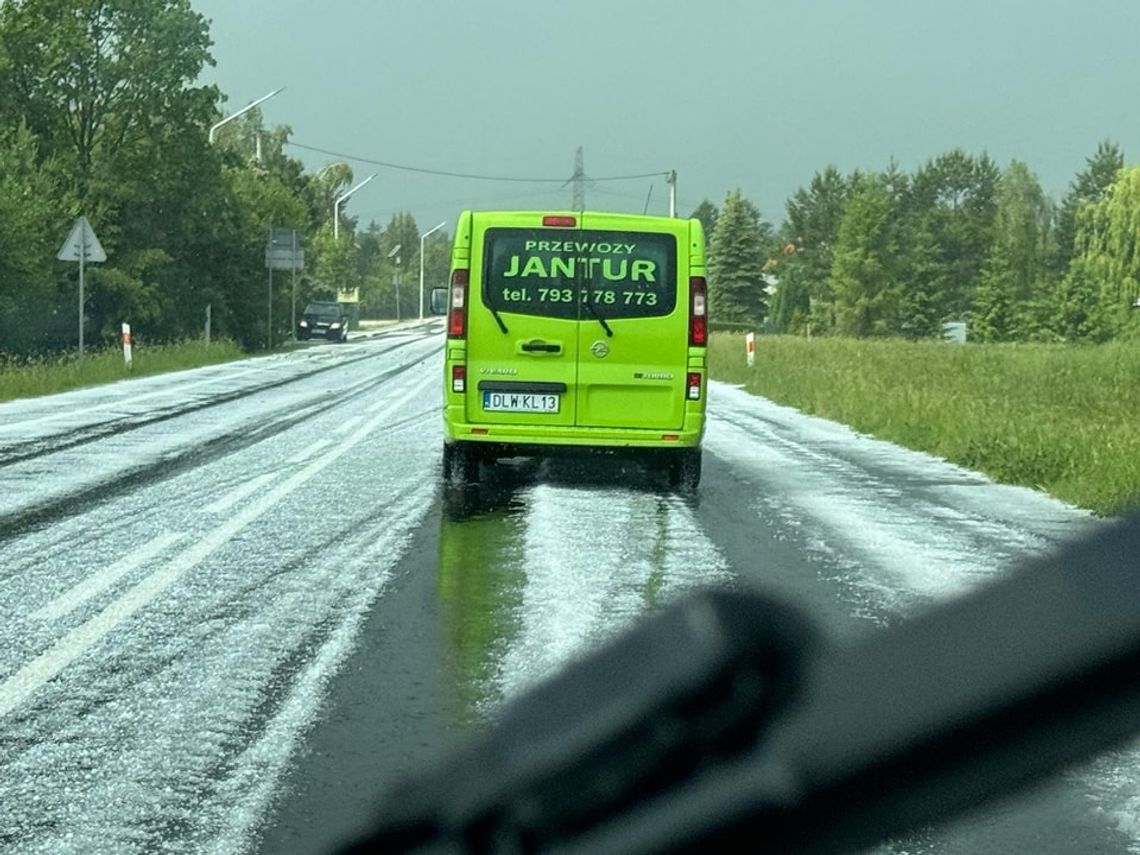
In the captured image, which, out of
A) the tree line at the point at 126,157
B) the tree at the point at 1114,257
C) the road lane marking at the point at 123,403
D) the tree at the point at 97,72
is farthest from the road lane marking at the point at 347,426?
the tree at the point at 1114,257

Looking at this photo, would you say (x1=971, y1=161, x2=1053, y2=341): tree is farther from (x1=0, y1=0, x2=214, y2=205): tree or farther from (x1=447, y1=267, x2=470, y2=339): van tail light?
(x1=447, y1=267, x2=470, y2=339): van tail light

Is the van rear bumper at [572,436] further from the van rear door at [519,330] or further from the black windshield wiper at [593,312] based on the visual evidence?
the black windshield wiper at [593,312]

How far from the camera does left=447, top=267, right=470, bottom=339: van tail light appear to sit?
12.4 metres

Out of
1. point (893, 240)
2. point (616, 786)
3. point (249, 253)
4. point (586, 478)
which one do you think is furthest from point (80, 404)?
point (893, 240)

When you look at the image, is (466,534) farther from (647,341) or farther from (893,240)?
(893,240)

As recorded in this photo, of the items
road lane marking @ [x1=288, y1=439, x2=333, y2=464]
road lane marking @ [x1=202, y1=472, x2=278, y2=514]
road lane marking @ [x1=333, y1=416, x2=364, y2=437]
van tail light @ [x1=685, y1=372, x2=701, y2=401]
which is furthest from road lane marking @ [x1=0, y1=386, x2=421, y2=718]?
road lane marking @ [x1=333, y1=416, x2=364, y2=437]

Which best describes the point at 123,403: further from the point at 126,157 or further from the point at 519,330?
the point at 126,157

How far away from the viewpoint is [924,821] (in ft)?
4.29

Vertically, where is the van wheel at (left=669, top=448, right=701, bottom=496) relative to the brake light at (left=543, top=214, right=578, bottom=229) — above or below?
below

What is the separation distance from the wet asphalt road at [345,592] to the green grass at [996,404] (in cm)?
65

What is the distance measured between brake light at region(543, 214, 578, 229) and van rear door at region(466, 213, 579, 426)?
0.04 metres

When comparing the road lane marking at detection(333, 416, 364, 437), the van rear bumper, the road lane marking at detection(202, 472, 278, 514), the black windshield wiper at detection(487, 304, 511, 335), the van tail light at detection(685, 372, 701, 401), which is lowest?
the road lane marking at detection(333, 416, 364, 437)

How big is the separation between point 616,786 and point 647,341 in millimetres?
11202

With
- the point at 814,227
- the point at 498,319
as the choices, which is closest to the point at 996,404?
the point at 498,319
